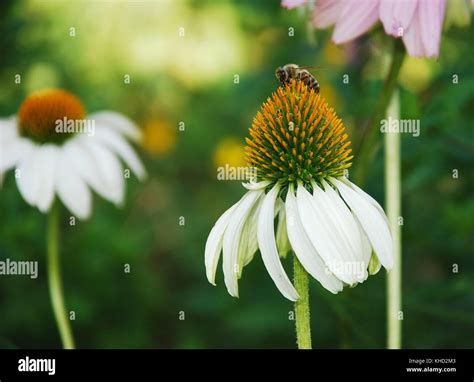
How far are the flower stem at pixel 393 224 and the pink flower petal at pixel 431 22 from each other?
0.27 metres

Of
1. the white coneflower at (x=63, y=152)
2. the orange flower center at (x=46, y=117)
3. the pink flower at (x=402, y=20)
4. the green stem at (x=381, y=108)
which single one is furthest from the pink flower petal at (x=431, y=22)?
the orange flower center at (x=46, y=117)

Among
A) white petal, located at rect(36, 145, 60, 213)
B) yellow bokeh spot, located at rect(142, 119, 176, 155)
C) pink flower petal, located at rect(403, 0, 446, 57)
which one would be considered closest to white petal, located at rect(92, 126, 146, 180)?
white petal, located at rect(36, 145, 60, 213)

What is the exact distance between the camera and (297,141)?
0.91 metres

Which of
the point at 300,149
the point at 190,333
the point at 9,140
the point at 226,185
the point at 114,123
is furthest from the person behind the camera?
the point at 226,185

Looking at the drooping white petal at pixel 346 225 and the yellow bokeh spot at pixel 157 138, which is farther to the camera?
the yellow bokeh spot at pixel 157 138

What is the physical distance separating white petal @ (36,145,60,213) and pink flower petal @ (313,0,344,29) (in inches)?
22.2

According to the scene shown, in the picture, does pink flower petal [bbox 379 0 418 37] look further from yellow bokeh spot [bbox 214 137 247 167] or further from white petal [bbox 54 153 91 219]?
yellow bokeh spot [bbox 214 137 247 167]

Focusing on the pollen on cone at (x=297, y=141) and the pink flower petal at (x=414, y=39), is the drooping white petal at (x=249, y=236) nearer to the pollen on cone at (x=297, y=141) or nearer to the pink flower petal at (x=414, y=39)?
the pollen on cone at (x=297, y=141)

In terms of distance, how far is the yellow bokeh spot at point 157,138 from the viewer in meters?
2.74

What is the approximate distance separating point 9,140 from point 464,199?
1.12 metres

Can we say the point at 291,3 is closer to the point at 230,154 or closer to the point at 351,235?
the point at 351,235
